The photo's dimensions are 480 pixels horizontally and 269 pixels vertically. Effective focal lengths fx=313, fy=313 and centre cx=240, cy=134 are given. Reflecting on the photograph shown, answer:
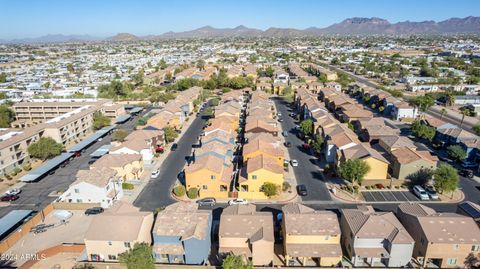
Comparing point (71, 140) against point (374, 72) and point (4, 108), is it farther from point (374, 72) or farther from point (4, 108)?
point (374, 72)

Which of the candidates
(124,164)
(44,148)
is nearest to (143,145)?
(124,164)

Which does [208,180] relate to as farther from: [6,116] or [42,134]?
[6,116]

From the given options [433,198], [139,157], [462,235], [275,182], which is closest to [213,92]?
[139,157]

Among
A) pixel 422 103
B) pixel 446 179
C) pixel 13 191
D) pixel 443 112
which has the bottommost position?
pixel 13 191

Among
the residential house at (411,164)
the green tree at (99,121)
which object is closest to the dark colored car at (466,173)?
the residential house at (411,164)

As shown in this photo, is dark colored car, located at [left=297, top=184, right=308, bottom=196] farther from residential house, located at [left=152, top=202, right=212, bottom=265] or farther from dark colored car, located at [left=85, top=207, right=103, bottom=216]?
dark colored car, located at [left=85, top=207, right=103, bottom=216]

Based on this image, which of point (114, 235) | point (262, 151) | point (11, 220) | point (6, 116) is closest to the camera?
point (114, 235)
